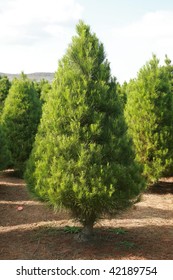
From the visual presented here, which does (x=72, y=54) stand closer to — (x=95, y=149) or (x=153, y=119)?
(x=95, y=149)

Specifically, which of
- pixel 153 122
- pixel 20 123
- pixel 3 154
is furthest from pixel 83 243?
pixel 20 123

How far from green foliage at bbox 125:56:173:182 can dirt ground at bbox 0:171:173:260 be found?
1676mm

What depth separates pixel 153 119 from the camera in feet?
41.9

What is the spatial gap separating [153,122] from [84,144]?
6640 mm

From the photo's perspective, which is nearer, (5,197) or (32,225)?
(32,225)

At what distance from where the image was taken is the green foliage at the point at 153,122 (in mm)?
12742

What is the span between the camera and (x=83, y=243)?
7.18 metres

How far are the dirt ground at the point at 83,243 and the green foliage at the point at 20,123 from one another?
14.2 feet

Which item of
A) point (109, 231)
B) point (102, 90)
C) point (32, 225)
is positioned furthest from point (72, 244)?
point (102, 90)

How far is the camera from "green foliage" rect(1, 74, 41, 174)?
15633mm

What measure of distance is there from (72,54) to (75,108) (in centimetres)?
122

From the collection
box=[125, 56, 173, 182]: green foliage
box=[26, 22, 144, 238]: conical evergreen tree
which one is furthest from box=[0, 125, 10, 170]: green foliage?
box=[26, 22, 144, 238]: conical evergreen tree

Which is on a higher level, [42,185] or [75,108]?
[75,108]

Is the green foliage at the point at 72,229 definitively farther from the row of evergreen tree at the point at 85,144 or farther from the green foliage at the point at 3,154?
the green foliage at the point at 3,154
